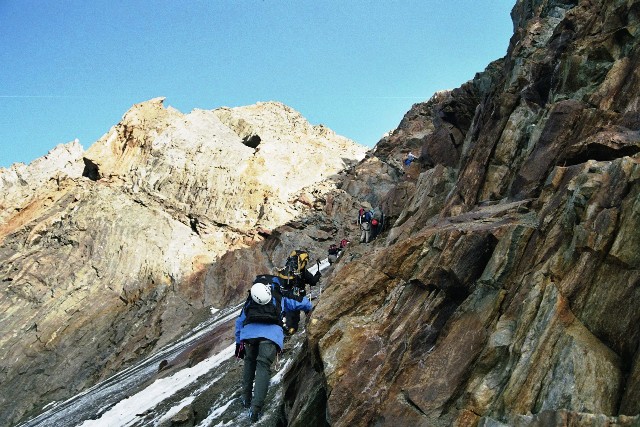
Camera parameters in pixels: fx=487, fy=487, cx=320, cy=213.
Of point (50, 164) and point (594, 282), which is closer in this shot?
point (594, 282)

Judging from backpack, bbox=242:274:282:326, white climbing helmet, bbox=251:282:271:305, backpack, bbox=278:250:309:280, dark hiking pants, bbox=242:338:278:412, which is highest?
backpack, bbox=278:250:309:280

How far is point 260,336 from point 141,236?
36.4 meters

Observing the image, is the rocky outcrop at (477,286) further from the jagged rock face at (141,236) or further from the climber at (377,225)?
the climber at (377,225)

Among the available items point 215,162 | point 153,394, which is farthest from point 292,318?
point 215,162

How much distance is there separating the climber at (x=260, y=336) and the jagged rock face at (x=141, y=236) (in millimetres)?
24567

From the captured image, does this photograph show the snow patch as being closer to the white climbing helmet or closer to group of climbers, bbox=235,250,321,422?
group of climbers, bbox=235,250,321,422

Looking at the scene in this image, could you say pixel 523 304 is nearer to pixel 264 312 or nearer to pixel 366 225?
pixel 264 312

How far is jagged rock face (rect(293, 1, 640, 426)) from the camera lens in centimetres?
571

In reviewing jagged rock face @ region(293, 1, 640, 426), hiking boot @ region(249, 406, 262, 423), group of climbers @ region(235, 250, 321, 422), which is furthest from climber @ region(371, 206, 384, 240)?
hiking boot @ region(249, 406, 262, 423)

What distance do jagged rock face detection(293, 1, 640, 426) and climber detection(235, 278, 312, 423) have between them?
125 centimetres

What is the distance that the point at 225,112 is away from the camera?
69.2 meters

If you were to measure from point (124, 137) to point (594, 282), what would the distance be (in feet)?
192

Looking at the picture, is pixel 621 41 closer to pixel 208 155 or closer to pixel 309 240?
pixel 309 240

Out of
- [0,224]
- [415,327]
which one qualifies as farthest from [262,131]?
[415,327]
